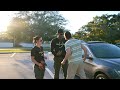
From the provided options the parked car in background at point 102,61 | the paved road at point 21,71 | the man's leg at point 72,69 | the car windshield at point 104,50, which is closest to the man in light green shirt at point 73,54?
the man's leg at point 72,69

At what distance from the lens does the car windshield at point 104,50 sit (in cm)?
647

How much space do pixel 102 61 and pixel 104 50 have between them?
720 mm

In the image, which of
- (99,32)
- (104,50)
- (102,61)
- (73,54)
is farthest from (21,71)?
(73,54)

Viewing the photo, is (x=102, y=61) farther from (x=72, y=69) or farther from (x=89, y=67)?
(x=72, y=69)

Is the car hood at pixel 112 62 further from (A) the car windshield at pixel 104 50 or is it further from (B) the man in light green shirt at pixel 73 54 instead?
(B) the man in light green shirt at pixel 73 54

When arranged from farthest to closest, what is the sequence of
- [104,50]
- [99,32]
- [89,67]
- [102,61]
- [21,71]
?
[99,32] < [21,71] < [104,50] < [89,67] < [102,61]

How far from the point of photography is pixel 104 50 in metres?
6.68

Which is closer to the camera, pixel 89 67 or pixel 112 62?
pixel 112 62

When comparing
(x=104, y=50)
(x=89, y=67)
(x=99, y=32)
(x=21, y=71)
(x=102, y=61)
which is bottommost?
(x=21, y=71)
